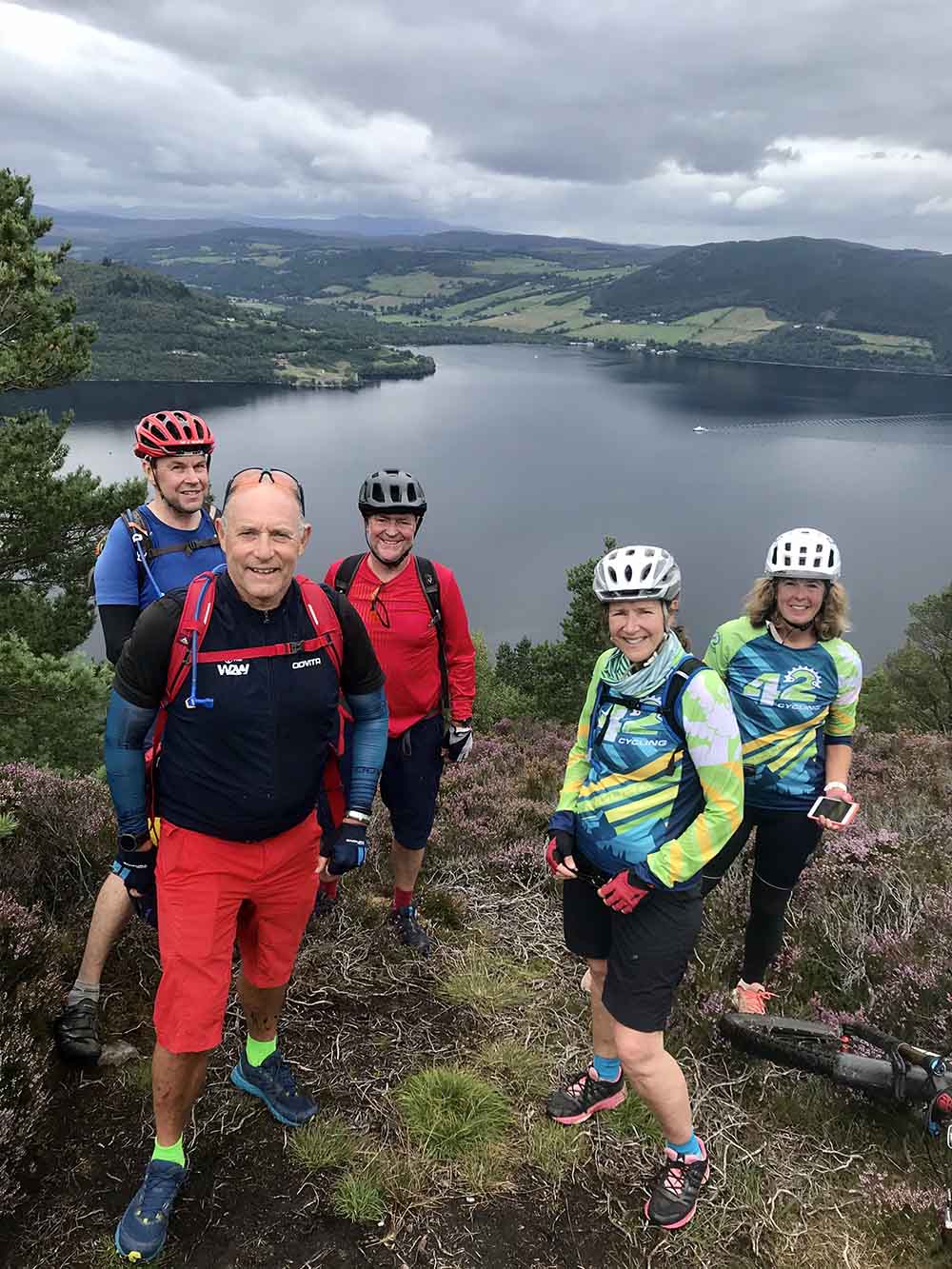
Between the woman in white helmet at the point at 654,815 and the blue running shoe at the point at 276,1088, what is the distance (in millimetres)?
1288

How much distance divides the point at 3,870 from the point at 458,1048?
2353 millimetres

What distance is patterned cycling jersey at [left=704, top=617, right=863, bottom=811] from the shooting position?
3400 millimetres

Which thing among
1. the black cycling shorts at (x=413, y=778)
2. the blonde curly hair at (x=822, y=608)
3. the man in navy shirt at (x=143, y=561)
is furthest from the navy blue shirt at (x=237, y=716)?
the blonde curly hair at (x=822, y=608)

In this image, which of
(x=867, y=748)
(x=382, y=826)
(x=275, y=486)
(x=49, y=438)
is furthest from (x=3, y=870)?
(x=49, y=438)

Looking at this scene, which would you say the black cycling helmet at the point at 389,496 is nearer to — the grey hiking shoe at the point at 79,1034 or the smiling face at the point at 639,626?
the smiling face at the point at 639,626

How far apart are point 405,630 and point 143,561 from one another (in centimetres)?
123

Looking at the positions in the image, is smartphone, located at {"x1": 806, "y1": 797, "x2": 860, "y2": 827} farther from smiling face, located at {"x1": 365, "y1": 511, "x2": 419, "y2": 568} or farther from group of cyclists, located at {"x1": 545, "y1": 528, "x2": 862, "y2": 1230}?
smiling face, located at {"x1": 365, "y1": 511, "x2": 419, "y2": 568}

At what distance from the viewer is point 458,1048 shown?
11.3ft

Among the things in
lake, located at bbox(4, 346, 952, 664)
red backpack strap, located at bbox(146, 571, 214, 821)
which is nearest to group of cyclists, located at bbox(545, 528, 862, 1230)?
red backpack strap, located at bbox(146, 571, 214, 821)

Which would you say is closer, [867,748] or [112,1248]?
[112,1248]

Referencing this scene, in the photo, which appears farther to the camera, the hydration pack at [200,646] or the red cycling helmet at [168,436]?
the red cycling helmet at [168,436]

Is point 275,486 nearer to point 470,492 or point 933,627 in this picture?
point 933,627

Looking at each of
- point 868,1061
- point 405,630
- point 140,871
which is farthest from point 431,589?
point 868,1061

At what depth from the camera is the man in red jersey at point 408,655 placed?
12.1 feet
